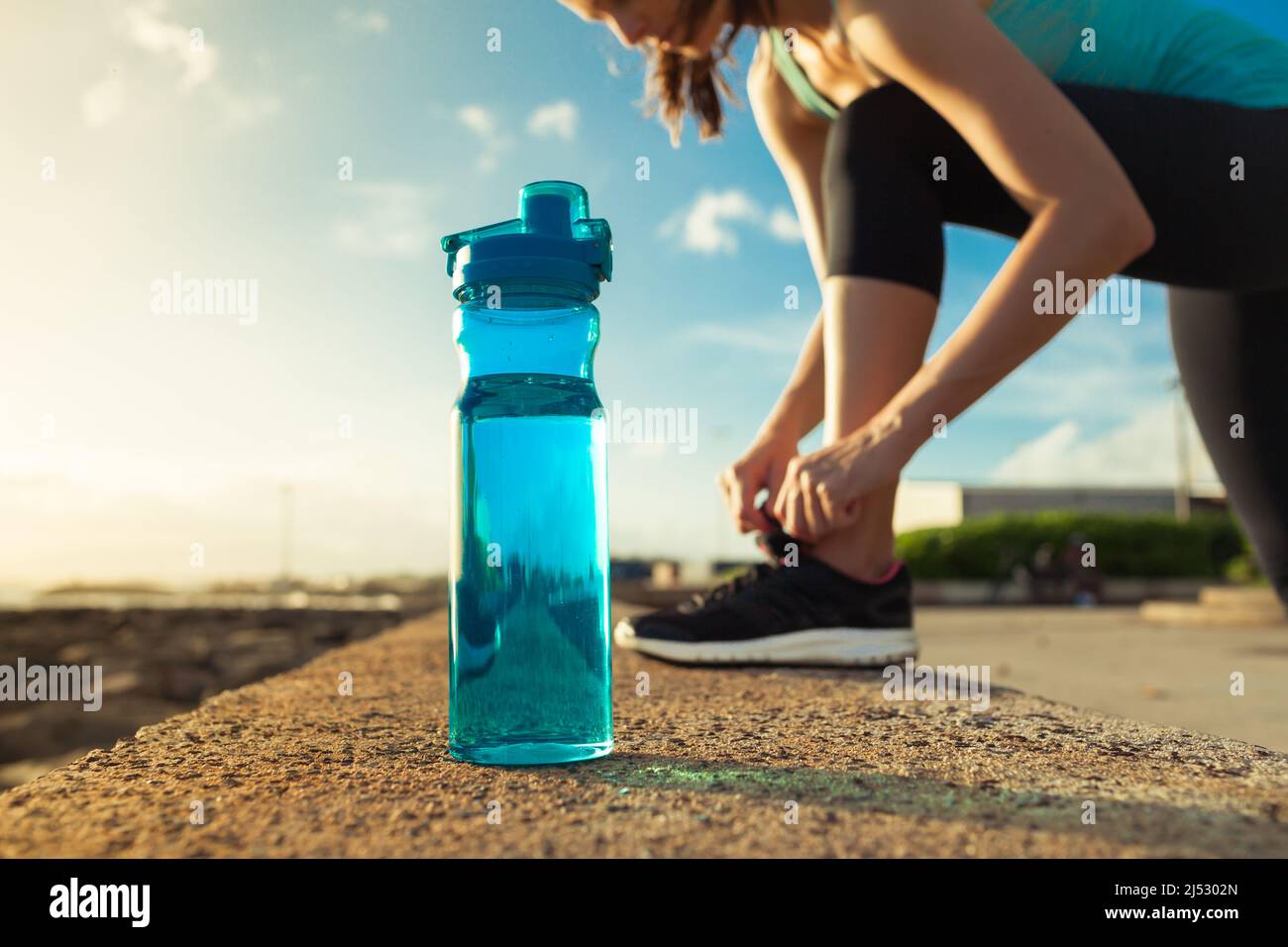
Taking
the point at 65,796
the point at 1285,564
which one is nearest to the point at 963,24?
the point at 1285,564

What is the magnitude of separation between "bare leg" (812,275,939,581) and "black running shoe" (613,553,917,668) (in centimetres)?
5

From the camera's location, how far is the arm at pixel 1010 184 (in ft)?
4.34

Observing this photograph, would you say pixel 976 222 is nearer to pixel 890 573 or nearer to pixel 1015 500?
pixel 890 573

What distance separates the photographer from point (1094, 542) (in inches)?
679

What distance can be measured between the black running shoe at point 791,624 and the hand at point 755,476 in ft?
0.76

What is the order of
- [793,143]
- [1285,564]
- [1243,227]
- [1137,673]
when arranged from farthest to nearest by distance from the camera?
[1137,673] → [793,143] → [1285,564] → [1243,227]

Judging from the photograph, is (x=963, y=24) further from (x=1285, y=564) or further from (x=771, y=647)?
(x=1285, y=564)

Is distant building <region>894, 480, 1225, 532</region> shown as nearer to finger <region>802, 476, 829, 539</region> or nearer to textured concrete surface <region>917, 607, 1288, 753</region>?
textured concrete surface <region>917, 607, 1288, 753</region>

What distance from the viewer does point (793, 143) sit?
211 cm

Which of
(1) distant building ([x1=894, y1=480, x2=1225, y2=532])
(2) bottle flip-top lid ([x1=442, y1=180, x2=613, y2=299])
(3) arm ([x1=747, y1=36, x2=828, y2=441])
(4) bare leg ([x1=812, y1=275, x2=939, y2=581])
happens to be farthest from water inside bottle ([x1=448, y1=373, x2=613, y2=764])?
(1) distant building ([x1=894, y1=480, x2=1225, y2=532])

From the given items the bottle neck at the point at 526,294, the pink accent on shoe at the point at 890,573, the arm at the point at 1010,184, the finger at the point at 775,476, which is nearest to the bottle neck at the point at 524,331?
the bottle neck at the point at 526,294

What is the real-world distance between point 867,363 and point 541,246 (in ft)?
2.57
